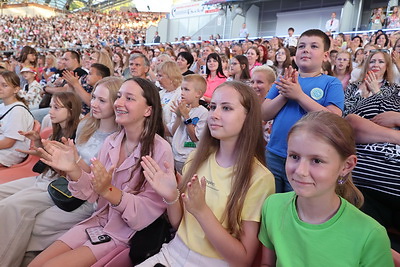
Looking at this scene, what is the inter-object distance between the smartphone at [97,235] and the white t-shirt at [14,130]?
67.6 inches

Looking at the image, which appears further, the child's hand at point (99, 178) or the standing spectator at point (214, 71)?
the standing spectator at point (214, 71)

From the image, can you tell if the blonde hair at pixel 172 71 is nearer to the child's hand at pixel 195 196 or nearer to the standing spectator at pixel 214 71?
the standing spectator at pixel 214 71

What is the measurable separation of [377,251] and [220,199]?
68cm

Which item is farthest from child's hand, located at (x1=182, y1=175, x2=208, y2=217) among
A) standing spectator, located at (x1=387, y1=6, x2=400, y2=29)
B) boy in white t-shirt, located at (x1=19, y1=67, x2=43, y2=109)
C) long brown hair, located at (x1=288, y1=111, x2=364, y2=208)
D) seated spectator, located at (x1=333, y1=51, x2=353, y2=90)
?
standing spectator, located at (x1=387, y1=6, x2=400, y2=29)

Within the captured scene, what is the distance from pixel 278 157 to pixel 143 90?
3.31ft

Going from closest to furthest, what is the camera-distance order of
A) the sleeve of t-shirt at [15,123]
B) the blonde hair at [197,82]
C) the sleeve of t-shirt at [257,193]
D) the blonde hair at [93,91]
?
the sleeve of t-shirt at [257,193], the blonde hair at [93,91], the sleeve of t-shirt at [15,123], the blonde hair at [197,82]

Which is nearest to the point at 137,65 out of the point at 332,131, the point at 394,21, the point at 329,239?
the point at 332,131

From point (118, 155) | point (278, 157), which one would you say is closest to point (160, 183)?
point (118, 155)

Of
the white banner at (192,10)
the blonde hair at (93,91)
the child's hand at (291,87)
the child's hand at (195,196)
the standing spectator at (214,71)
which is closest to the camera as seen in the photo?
the child's hand at (195,196)

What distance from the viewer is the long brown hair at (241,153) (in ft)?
4.70

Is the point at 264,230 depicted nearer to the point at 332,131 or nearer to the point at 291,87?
the point at 332,131

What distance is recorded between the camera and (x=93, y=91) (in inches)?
99.0

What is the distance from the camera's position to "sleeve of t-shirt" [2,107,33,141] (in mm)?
3043

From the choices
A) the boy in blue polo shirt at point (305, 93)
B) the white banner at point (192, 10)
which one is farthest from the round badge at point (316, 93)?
the white banner at point (192, 10)
